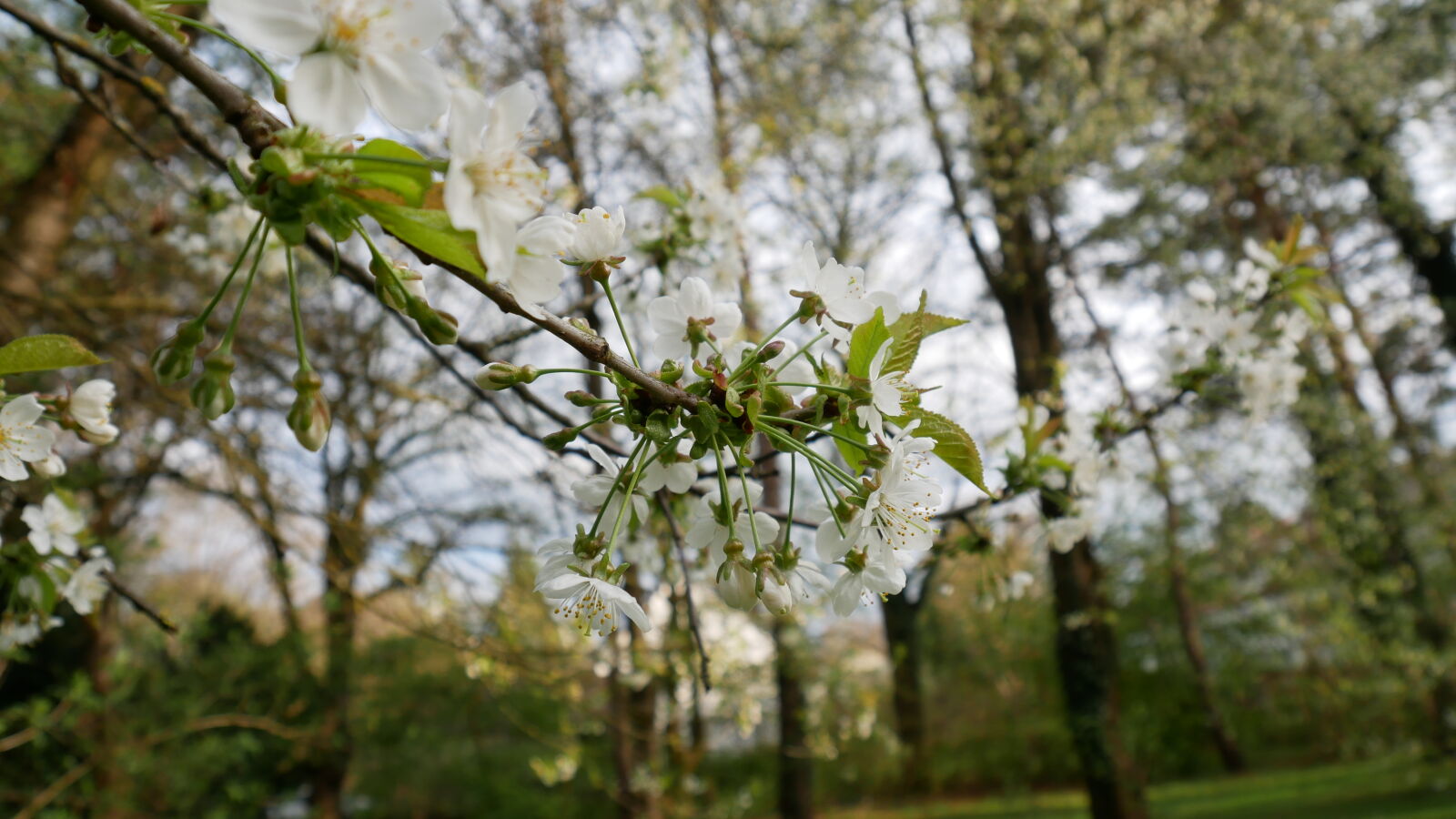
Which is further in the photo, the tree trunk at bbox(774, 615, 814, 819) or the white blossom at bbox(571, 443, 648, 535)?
the tree trunk at bbox(774, 615, 814, 819)

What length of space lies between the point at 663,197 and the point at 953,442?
46.2 inches

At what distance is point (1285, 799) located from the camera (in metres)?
6.39

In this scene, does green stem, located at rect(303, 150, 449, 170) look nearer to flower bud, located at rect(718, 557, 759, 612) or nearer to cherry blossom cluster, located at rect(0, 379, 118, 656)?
flower bud, located at rect(718, 557, 759, 612)

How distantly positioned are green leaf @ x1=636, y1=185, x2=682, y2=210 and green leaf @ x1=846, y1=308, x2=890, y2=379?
3.09 feet

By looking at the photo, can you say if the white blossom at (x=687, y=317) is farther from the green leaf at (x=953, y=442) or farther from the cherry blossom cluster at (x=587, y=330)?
the green leaf at (x=953, y=442)

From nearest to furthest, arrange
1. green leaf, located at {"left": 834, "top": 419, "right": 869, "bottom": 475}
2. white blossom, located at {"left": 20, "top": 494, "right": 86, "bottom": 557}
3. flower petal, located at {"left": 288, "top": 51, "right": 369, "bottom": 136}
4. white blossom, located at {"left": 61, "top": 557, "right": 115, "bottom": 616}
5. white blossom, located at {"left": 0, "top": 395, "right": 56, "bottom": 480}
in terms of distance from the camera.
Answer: flower petal, located at {"left": 288, "top": 51, "right": 369, "bottom": 136} < green leaf, located at {"left": 834, "top": 419, "right": 869, "bottom": 475} < white blossom, located at {"left": 0, "top": 395, "right": 56, "bottom": 480} < white blossom, located at {"left": 20, "top": 494, "right": 86, "bottom": 557} < white blossom, located at {"left": 61, "top": 557, "right": 115, "bottom": 616}

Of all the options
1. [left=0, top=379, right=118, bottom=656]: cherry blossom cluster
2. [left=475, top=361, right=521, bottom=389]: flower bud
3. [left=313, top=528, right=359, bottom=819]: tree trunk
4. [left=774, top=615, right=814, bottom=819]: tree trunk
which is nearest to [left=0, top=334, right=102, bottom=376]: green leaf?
[left=0, top=379, right=118, bottom=656]: cherry blossom cluster

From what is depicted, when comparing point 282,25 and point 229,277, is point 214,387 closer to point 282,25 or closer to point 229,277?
point 229,277

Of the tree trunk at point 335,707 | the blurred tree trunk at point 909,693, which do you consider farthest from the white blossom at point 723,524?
the blurred tree trunk at point 909,693

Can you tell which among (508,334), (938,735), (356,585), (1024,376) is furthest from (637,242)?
(938,735)

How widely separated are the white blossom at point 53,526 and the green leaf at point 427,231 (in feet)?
3.93

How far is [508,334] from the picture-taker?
1.28 m

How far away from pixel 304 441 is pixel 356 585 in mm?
4985

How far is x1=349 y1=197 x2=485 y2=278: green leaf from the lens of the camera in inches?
21.6
